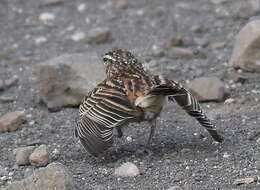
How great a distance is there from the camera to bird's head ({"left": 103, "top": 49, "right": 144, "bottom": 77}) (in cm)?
802

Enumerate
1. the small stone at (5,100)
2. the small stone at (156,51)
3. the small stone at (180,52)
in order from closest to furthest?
the small stone at (5,100), the small stone at (180,52), the small stone at (156,51)

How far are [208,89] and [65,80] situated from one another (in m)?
1.83

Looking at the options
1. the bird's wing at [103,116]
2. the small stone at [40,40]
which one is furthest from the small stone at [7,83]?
the bird's wing at [103,116]

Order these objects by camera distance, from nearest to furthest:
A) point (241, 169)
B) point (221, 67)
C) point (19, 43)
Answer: point (241, 169) < point (221, 67) < point (19, 43)

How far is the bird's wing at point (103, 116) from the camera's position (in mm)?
7316

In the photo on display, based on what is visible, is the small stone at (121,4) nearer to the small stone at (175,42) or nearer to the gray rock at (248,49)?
the small stone at (175,42)

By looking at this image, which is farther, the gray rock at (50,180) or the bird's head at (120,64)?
the bird's head at (120,64)

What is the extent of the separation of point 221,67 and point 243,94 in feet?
3.79

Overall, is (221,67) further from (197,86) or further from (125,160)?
(125,160)

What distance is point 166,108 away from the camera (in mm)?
9586

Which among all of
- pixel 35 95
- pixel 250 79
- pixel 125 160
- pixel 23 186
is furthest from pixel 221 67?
pixel 23 186

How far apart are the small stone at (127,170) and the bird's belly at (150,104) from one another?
52 centimetres

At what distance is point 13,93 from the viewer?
10.7 meters

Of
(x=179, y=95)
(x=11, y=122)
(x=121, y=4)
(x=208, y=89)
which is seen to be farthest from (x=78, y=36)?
(x=179, y=95)
